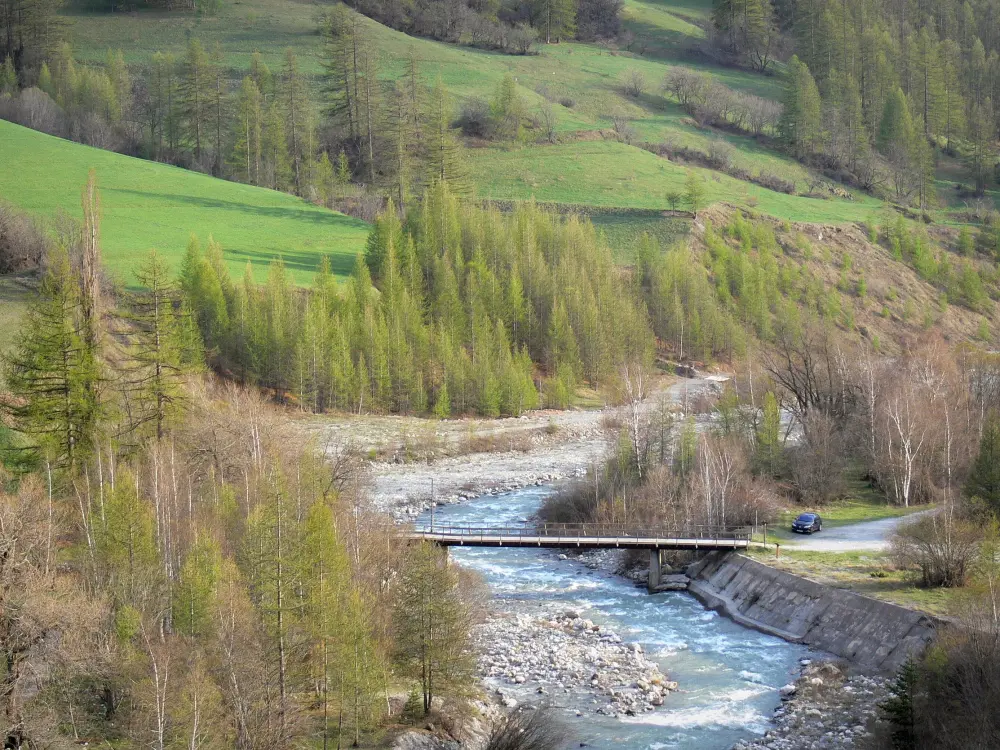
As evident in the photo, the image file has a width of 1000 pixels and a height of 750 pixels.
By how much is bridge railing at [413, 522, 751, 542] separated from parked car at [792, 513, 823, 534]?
2.34m

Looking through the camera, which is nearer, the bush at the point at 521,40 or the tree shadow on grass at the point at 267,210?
the tree shadow on grass at the point at 267,210

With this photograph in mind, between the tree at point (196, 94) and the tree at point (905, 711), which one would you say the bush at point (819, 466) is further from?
the tree at point (196, 94)

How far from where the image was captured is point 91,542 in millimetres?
32219

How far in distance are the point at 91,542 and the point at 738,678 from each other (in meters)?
20.2

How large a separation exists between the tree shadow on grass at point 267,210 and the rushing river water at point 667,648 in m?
64.6

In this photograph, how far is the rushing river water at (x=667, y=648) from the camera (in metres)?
32.3

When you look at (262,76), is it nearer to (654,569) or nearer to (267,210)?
(267,210)

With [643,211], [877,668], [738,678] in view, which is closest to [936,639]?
[877,668]

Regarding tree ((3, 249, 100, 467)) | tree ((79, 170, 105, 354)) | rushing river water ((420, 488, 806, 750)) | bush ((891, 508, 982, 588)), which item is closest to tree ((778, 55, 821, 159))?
rushing river water ((420, 488, 806, 750))

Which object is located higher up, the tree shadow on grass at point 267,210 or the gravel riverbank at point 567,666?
the gravel riverbank at point 567,666

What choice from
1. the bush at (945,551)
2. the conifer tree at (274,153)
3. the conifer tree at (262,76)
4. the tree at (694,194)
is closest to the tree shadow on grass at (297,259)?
the conifer tree at (274,153)

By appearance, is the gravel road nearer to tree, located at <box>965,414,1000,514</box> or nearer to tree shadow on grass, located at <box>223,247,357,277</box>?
tree, located at <box>965,414,1000,514</box>

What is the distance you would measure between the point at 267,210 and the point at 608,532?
76.4 meters

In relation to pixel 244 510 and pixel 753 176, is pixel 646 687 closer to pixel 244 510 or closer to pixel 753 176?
pixel 244 510
